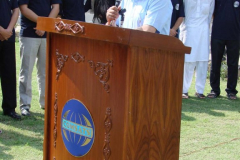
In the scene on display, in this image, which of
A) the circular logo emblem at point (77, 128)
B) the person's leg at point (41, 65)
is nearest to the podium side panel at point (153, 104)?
the circular logo emblem at point (77, 128)

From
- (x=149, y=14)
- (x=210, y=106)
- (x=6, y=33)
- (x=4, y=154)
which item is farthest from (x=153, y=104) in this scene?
(x=210, y=106)

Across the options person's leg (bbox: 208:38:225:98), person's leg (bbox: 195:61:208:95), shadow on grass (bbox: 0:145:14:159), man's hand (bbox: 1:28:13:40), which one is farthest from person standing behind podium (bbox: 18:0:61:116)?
person's leg (bbox: 208:38:225:98)

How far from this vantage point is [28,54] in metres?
6.05

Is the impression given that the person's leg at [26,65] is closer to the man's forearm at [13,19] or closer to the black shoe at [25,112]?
the black shoe at [25,112]

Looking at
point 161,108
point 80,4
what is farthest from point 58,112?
point 80,4

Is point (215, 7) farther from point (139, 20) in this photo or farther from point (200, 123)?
point (139, 20)

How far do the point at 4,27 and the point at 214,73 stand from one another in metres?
3.86

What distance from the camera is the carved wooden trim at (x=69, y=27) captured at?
271cm

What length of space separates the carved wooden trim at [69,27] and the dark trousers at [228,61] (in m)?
5.28

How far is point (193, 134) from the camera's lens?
5391 millimetres

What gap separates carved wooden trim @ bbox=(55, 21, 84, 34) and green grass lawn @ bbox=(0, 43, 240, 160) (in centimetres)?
191

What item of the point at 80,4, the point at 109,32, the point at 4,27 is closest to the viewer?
the point at 109,32

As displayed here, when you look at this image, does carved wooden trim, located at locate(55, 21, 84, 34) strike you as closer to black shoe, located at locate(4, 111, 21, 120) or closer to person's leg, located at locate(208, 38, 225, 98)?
black shoe, located at locate(4, 111, 21, 120)

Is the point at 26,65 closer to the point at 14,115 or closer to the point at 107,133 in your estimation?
the point at 14,115
